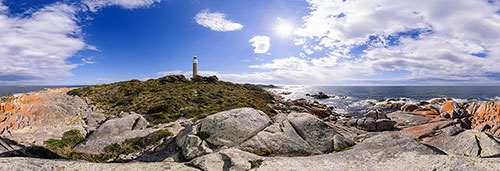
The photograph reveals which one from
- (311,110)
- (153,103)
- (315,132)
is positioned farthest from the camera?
(311,110)

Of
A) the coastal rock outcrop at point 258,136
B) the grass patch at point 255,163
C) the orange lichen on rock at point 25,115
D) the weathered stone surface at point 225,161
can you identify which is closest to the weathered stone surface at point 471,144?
the coastal rock outcrop at point 258,136

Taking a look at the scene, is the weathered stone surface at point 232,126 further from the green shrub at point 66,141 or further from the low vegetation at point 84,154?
the green shrub at point 66,141

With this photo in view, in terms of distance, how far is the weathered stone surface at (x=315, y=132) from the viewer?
12.3 metres

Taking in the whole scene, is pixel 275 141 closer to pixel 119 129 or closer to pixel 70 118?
pixel 119 129

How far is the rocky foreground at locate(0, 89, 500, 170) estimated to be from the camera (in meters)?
8.79

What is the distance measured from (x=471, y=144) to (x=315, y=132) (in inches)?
344

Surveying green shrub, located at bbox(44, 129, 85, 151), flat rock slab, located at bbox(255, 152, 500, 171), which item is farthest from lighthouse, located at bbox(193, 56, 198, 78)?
flat rock slab, located at bbox(255, 152, 500, 171)

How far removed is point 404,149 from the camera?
1050cm

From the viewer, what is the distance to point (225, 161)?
30.2 ft

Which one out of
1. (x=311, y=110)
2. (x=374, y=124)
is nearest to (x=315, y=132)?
(x=374, y=124)

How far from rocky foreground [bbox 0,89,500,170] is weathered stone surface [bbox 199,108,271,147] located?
31 mm

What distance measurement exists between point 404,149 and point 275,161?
295 inches

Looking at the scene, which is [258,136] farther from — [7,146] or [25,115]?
[25,115]

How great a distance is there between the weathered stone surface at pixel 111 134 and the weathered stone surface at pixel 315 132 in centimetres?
1197
